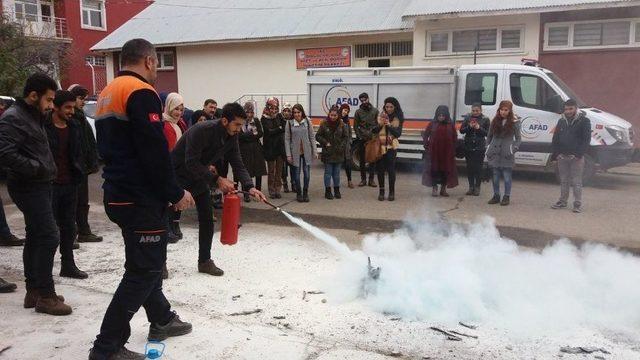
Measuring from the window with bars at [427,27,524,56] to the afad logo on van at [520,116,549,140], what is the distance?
4.12 meters

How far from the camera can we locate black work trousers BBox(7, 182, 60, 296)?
13.5 feet

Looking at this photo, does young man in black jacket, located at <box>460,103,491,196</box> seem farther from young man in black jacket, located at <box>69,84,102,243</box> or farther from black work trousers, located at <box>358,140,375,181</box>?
young man in black jacket, located at <box>69,84,102,243</box>

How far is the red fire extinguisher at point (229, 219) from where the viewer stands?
4828 millimetres

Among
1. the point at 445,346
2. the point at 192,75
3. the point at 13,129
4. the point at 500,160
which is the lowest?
the point at 445,346

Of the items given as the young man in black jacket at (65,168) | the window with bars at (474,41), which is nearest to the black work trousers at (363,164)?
the window with bars at (474,41)

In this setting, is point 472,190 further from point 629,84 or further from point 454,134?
point 629,84

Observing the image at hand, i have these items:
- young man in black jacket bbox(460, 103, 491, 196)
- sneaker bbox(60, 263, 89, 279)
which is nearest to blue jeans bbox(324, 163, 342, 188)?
young man in black jacket bbox(460, 103, 491, 196)

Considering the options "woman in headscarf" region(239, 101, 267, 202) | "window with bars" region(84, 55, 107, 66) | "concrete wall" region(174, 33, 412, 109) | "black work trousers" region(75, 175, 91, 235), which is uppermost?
"window with bars" region(84, 55, 107, 66)

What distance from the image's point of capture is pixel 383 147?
30.4ft

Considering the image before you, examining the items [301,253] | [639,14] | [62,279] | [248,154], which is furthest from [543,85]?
[62,279]

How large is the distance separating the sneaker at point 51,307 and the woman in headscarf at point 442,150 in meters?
6.85

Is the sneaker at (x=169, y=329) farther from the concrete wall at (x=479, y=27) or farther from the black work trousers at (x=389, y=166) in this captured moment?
the concrete wall at (x=479, y=27)

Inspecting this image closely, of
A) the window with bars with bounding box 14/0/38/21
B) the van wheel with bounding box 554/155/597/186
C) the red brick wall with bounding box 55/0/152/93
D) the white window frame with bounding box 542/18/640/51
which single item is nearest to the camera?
the van wheel with bounding box 554/155/597/186

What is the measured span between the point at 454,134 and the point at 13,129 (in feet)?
23.8
